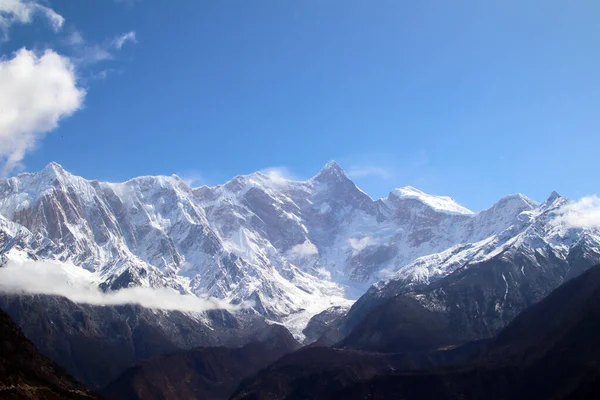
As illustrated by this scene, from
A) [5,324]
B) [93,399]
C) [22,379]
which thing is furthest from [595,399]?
[5,324]

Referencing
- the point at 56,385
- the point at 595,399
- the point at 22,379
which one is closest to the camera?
the point at 22,379

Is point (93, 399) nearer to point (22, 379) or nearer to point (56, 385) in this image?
point (56, 385)

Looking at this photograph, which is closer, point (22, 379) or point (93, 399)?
point (22, 379)

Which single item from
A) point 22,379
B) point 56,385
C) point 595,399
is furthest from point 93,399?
point 595,399

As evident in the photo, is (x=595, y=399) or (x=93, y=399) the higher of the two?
(x=93, y=399)

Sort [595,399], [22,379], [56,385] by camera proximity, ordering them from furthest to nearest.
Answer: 1. [595,399]
2. [56,385]
3. [22,379]

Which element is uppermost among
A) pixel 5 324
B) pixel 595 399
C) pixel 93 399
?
pixel 5 324

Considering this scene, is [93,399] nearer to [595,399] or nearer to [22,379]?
[22,379]

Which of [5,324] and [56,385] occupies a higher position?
[5,324]

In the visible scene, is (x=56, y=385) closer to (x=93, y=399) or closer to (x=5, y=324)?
(x=93, y=399)
